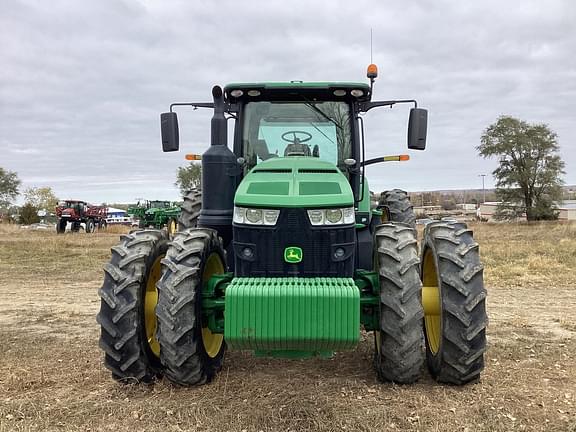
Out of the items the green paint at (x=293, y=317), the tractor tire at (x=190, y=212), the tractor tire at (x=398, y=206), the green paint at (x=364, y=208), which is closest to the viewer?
the green paint at (x=293, y=317)

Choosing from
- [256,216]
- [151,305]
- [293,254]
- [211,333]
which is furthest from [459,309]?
[151,305]

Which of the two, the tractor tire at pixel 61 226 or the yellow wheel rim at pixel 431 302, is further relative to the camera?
the tractor tire at pixel 61 226

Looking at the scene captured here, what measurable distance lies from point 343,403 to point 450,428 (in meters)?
0.84

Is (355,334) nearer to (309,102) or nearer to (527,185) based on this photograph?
(309,102)

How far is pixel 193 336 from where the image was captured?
4422mm

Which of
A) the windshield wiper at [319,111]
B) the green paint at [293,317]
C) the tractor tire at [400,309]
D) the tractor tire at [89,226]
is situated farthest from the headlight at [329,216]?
the tractor tire at [89,226]

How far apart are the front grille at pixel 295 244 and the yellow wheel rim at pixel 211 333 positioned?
411 mm

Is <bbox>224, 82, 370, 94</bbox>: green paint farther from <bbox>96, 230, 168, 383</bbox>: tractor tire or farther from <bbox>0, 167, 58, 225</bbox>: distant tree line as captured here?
<bbox>0, 167, 58, 225</bbox>: distant tree line

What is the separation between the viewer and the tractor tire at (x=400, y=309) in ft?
14.0

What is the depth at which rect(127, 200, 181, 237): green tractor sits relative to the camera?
77.8 feet

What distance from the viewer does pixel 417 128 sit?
5.50 m

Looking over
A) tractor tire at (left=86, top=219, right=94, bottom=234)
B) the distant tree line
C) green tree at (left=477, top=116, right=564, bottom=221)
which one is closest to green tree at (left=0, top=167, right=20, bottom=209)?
the distant tree line

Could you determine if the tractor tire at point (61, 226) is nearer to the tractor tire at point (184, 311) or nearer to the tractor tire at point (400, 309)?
the tractor tire at point (184, 311)

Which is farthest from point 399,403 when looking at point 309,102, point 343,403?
point 309,102
